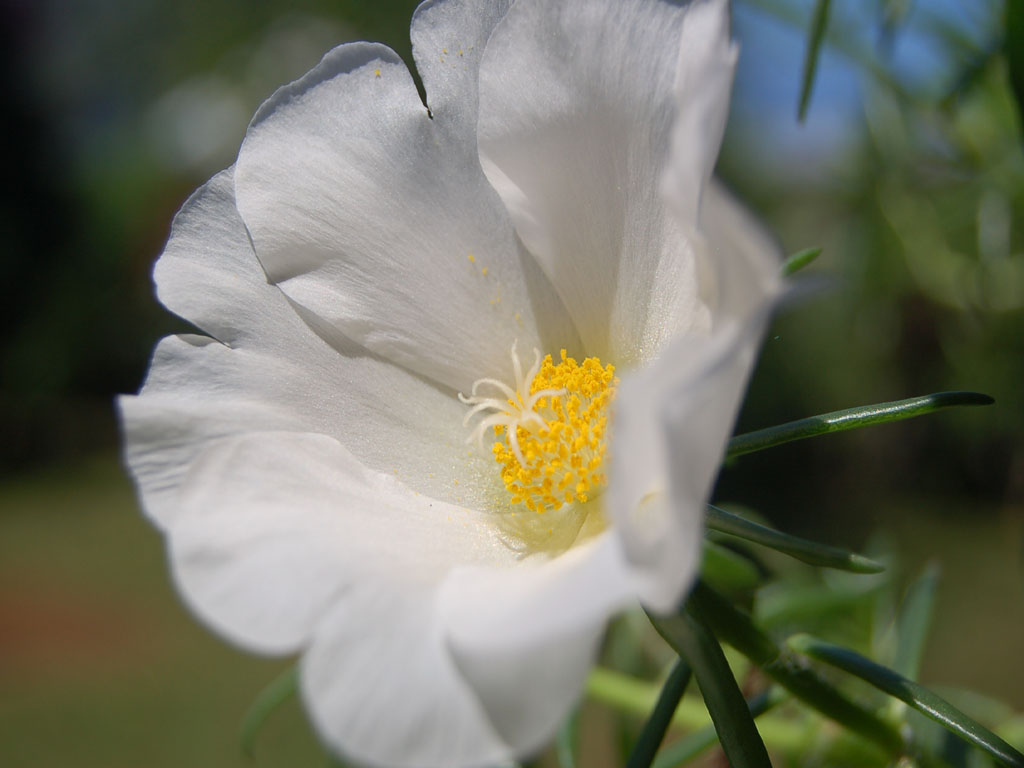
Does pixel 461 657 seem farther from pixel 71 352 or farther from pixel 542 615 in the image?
pixel 71 352

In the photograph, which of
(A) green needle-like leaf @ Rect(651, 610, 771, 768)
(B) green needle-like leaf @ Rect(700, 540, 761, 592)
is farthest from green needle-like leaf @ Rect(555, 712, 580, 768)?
(A) green needle-like leaf @ Rect(651, 610, 771, 768)

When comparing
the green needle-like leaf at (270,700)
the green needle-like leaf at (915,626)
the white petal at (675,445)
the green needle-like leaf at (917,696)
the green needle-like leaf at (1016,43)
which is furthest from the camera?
the green needle-like leaf at (270,700)

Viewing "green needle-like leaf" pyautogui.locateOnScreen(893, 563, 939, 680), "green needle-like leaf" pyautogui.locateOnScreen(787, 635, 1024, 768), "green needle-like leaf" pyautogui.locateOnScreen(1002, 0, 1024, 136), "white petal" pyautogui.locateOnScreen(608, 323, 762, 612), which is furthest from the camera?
"green needle-like leaf" pyautogui.locateOnScreen(893, 563, 939, 680)

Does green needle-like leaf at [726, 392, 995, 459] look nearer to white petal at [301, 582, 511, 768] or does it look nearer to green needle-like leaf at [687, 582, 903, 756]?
green needle-like leaf at [687, 582, 903, 756]

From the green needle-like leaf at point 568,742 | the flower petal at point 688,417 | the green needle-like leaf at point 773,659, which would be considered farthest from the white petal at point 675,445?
the green needle-like leaf at point 568,742

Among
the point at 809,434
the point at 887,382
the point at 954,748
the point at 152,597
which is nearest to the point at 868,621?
the point at 954,748

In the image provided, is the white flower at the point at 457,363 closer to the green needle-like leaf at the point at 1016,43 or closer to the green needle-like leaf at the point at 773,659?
the green needle-like leaf at the point at 773,659
